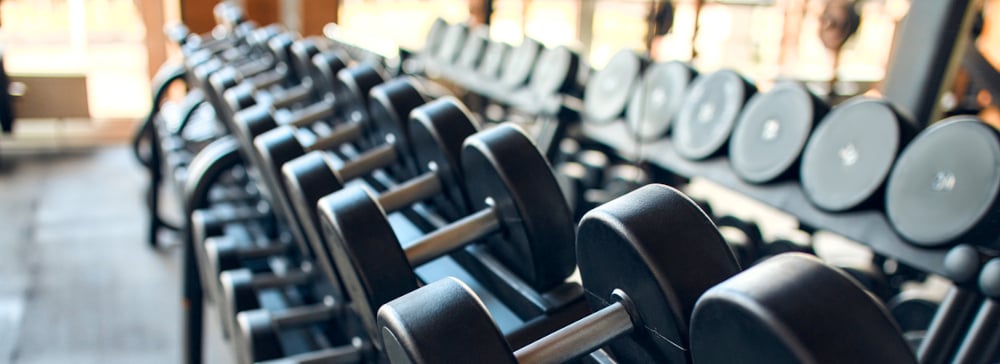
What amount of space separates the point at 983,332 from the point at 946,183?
8.8 inches

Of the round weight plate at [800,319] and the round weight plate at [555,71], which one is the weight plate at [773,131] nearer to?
the round weight plate at [555,71]

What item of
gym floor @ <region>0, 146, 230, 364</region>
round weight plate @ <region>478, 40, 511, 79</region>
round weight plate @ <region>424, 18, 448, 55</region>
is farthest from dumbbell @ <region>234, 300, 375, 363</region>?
round weight plate @ <region>424, 18, 448, 55</region>

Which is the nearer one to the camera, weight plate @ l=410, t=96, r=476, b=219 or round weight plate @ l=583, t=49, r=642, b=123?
weight plate @ l=410, t=96, r=476, b=219

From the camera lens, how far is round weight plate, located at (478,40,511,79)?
2414 mm

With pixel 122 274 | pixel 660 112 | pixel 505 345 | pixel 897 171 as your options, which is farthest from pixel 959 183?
pixel 122 274

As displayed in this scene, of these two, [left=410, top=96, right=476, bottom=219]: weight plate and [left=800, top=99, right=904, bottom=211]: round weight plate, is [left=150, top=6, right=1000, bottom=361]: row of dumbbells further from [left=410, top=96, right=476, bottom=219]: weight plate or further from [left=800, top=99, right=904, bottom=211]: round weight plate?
[left=800, top=99, right=904, bottom=211]: round weight plate

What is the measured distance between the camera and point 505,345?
1.47 feet

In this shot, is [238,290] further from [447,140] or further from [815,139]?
[815,139]

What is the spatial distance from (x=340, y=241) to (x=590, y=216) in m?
0.23

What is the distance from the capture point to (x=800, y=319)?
0.34 metres

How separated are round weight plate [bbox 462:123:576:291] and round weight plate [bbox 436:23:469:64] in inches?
79.6

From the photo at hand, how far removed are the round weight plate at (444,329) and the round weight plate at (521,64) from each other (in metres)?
1.84

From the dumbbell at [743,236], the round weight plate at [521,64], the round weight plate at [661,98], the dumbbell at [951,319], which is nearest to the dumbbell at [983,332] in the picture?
the dumbbell at [951,319]

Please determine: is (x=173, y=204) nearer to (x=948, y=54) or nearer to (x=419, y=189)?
(x=419, y=189)
